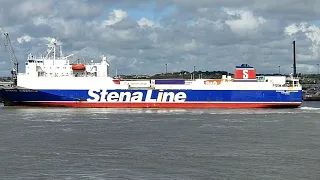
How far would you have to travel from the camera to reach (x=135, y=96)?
184ft

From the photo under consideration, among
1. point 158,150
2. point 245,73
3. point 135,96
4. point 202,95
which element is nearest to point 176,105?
point 202,95

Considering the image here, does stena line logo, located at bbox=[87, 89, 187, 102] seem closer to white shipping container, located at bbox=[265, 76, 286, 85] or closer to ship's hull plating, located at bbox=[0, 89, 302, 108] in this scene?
ship's hull plating, located at bbox=[0, 89, 302, 108]

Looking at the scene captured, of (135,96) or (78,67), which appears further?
(78,67)

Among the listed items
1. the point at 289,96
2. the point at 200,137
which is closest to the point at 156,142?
the point at 200,137

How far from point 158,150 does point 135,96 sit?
33.1m

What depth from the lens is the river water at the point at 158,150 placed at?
1822 centimetres

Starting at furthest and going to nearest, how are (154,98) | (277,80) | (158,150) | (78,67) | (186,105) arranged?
(277,80) → (78,67) → (154,98) → (186,105) → (158,150)

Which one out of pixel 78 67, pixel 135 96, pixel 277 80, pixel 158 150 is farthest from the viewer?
pixel 277 80

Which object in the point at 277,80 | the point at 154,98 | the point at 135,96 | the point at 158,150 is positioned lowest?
the point at 158,150

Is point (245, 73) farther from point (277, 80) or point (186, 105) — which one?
point (186, 105)

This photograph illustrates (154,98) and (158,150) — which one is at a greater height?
(154,98)

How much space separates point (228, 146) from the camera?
80.7ft

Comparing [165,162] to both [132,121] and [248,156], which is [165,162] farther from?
[132,121]

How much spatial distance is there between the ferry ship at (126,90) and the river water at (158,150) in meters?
18.2
